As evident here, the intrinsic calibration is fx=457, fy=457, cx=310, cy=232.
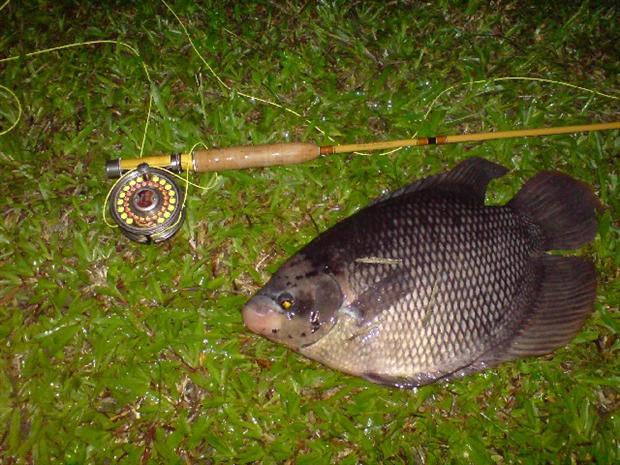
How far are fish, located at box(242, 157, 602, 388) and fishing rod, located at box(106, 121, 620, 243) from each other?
0.63 metres

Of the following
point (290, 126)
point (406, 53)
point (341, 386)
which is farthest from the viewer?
point (406, 53)

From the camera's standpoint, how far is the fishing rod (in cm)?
287

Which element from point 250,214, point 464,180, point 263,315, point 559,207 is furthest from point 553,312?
point 250,214

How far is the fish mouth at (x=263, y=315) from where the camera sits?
2482 millimetres

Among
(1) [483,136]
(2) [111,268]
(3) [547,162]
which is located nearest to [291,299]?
(2) [111,268]

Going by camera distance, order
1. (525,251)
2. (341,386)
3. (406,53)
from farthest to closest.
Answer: (406,53), (341,386), (525,251)

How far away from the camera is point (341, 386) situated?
2.97 meters

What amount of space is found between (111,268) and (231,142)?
3.93 feet

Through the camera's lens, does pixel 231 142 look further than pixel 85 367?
Yes

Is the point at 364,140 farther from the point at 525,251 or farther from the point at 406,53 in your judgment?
the point at 525,251

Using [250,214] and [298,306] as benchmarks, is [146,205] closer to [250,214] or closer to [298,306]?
[250,214]

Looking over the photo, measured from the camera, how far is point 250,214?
3199 millimetres

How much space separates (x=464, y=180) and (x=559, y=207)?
0.64 metres

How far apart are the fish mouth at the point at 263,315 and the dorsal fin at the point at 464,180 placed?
0.92 meters
